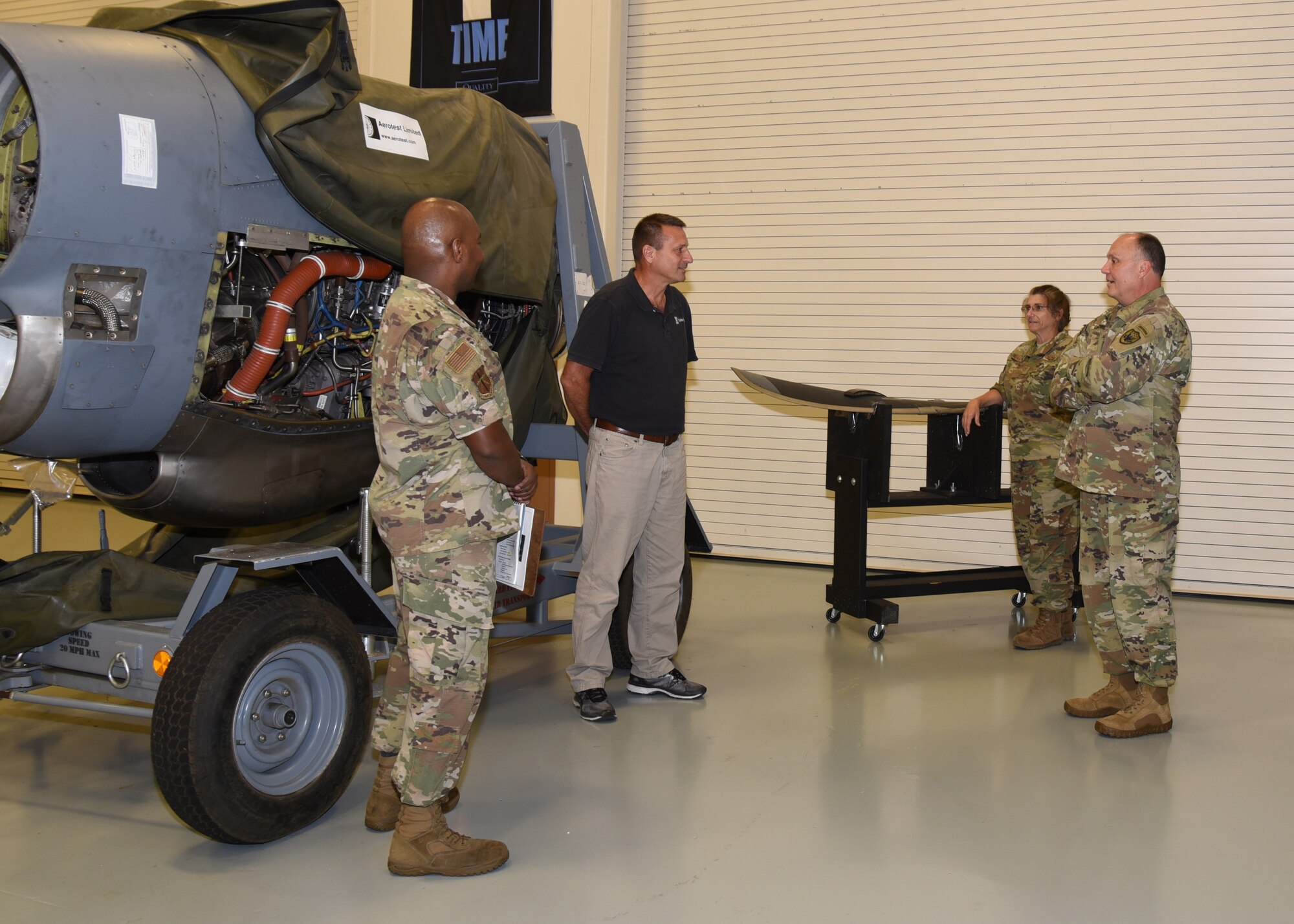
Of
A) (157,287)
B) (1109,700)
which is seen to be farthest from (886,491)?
(157,287)

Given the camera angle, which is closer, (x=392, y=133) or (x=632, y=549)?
(x=392, y=133)

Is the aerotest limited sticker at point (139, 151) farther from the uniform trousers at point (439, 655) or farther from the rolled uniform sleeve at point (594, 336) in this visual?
the rolled uniform sleeve at point (594, 336)

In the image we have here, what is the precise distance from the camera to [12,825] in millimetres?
3355

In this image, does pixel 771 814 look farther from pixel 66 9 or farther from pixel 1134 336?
pixel 66 9

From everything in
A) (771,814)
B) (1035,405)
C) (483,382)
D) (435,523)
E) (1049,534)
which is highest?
(483,382)

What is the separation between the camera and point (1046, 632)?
5.75 meters

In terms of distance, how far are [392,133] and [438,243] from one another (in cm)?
121

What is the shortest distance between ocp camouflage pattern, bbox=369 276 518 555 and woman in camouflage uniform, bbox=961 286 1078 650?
3689 mm

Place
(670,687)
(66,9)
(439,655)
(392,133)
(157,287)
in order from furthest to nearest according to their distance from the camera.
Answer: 1. (66,9)
2. (670,687)
3. (392,133)
4. (157,287)
5. (439,655)

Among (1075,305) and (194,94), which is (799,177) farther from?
(194,94)

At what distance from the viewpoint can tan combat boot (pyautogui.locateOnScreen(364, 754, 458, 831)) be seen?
329 centimetres

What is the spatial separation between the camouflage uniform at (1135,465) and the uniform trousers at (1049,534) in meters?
1.26

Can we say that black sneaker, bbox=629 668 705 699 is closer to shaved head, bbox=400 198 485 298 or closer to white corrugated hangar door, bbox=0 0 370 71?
shaved head, bbox=400 198 485 298

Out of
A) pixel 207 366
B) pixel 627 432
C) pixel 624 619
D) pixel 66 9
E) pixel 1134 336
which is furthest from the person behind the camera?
pixel 66 9
